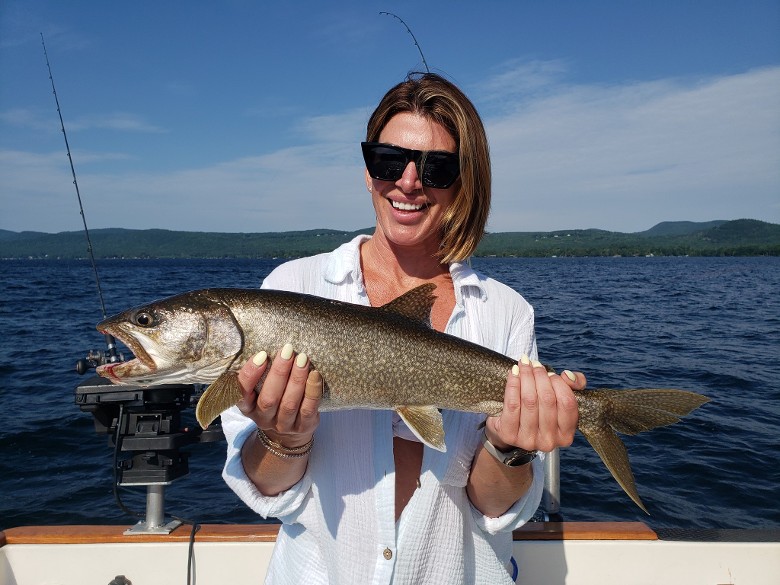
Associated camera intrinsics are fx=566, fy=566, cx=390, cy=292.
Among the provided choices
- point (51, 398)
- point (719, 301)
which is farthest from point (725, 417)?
point (719, 301)

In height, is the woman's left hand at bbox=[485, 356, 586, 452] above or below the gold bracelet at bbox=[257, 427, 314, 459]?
above

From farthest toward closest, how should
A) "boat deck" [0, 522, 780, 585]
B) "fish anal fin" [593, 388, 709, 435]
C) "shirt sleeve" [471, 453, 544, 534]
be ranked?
"boat deck" [0, 522, 780, 585]
"fish anal fin" [593, 388, 709, 435]
"shirt sleeve" [471, 453, 544, 534]

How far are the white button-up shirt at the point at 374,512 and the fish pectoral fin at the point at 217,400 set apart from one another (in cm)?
34

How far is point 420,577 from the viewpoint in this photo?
3.15 meters

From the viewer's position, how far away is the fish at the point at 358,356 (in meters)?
3.37

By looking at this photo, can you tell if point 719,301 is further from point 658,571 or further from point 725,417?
point 658,571

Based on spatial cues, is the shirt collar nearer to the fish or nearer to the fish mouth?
the fish

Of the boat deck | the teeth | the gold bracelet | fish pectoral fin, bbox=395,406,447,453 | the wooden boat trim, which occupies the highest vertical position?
the teeth

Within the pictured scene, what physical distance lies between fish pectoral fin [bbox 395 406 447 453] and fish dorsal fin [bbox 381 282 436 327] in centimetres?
58

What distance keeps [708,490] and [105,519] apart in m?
11.3

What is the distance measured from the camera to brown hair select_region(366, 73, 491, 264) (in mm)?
3660

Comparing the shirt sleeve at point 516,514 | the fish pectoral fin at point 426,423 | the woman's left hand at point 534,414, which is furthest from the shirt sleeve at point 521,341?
the fish pectoral fin at point 426,423

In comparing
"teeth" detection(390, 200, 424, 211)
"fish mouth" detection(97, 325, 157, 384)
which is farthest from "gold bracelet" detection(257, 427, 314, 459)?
"teeth" detection(390, 200, 424, 211)

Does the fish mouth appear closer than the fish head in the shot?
Yes
